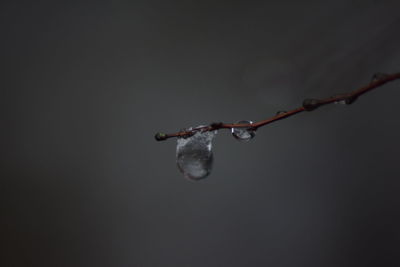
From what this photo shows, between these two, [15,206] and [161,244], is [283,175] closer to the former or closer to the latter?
[161,244]

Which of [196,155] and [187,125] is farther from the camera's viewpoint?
[187,125]

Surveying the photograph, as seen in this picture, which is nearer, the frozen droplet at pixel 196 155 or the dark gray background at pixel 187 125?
the frozen droplet at pixel 196 155

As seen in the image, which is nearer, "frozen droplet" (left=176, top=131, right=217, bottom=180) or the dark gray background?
"frozen droplet" (left=176, top=131, right=217, bottom=180)

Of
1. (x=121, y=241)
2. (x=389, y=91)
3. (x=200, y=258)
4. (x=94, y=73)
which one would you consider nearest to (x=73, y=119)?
(x=94, y=73)
